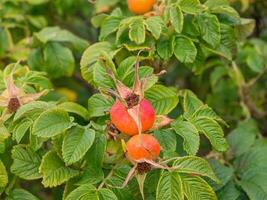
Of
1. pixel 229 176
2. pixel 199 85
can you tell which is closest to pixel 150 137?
pixel 229 176

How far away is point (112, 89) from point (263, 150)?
59 cm

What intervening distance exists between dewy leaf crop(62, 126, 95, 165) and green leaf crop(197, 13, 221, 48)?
0.50 metres

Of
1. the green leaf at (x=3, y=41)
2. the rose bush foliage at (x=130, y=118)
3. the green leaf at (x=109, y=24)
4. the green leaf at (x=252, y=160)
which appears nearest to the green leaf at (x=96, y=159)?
the rose bush foliage at (x=130, y=118)

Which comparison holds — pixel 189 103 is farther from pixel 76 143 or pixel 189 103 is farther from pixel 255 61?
pixel 255 61

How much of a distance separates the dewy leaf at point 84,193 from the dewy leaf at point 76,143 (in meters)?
0.07

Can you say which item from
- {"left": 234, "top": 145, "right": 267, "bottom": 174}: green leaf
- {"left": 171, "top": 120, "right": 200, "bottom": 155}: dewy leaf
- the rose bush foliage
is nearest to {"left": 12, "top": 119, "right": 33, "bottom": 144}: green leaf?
the rose bush foliage

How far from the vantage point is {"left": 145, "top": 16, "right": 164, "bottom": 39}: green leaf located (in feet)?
5.53

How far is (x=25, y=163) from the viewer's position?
5.22ft

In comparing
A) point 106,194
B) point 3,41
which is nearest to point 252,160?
point 106,194

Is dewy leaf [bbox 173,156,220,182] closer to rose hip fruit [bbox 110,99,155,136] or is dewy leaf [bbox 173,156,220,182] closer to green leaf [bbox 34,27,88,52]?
rose hip fruit [bbox 110,99,155,136]

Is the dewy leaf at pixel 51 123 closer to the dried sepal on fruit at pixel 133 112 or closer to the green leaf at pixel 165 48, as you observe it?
the dried sepal on fruit at pixel 133 112

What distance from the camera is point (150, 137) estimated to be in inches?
55.5

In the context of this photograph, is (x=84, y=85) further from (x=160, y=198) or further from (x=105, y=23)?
(x=160, y=198)

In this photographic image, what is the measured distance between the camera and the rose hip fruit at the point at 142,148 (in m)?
1.39
